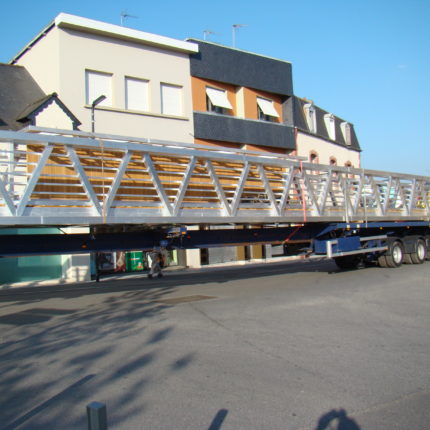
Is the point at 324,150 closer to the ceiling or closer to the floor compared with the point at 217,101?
closer to the floor

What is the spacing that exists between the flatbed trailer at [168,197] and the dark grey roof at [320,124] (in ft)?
45.5

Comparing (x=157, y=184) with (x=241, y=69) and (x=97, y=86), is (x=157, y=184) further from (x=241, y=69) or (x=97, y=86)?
(x=241, y=69)

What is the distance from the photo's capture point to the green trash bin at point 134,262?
2345 centimetres

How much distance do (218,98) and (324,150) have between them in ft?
35.9

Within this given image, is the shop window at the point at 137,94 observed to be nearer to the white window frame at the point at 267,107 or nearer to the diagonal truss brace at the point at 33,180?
the white window frame at the point at 267,107

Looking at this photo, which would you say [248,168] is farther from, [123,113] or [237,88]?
[237,88]

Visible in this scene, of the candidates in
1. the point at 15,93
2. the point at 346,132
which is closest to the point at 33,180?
the point at 15,93

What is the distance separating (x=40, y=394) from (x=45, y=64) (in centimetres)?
1785

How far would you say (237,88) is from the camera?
83.4 feet

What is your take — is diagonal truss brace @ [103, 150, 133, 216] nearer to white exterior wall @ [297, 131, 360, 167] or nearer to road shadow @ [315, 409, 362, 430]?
road shadow @ [315, 409, 362, 430]

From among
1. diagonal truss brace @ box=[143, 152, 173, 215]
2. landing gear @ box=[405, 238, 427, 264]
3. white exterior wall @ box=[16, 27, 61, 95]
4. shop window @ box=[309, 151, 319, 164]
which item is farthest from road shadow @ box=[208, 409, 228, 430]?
shop window @ box=[309, 151, 319, 164]

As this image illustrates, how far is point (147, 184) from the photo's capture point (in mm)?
9539

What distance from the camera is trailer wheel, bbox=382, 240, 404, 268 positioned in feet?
52.9

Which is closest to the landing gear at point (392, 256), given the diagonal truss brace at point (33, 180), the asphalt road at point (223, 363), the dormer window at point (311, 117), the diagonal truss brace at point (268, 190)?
the asphalt road at point (223, 363)
